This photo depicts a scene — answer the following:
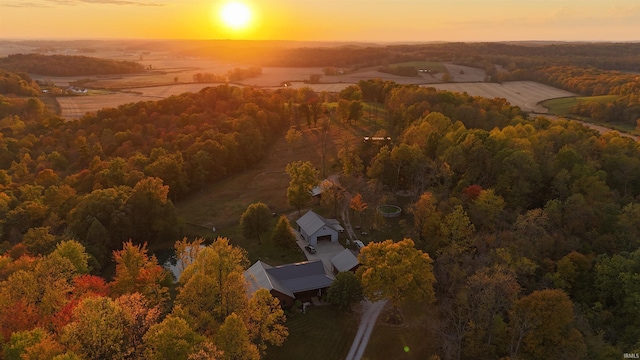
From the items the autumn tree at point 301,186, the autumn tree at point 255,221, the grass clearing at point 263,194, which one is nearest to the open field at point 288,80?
the grass clearing at point 263,194

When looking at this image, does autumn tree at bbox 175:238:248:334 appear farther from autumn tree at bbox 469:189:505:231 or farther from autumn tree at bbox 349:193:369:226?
autumn tree at bbox 469:189:505:231

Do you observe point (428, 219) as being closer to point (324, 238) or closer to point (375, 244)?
point (375, 244)

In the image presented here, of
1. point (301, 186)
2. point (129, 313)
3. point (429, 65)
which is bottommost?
point (301, 186)

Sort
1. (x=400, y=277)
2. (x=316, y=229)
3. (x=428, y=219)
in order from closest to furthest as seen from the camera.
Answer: (x=400, y=277) < (x=428, y=219) < (x=316, y=229)

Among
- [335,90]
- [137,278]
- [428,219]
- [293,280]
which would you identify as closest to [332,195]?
[428,219]

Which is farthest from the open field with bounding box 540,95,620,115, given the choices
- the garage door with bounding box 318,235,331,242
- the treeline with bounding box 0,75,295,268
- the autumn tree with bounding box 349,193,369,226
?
the garage door with bounding box 318,235,331,242

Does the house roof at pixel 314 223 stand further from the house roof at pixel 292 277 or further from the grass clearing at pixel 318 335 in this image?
the grass clearing at pixel 318 335
